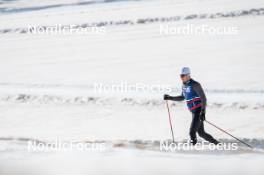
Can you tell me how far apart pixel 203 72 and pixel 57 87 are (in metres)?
4.95

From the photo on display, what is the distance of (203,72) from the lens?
15094mm

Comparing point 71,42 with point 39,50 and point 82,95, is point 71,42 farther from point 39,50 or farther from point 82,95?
point 82,95
